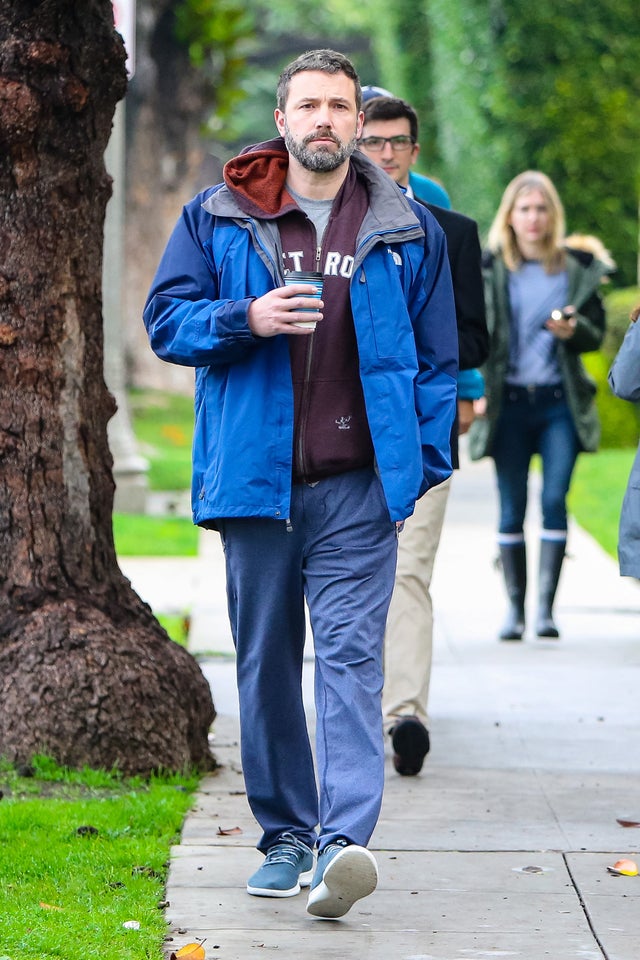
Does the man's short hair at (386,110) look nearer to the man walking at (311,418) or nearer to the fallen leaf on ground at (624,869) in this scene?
the man walking at (311,418)

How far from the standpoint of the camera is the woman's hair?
26.4ft

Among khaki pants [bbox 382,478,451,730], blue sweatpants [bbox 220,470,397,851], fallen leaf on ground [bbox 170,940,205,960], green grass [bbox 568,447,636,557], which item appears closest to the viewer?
fallen leaf on ground [bbox 170,940,205,960]

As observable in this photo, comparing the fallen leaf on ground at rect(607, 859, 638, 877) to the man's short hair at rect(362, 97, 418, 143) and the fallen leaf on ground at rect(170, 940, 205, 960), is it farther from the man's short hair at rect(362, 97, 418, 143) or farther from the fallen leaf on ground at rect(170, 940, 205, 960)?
the man's short hair at rect(362, 97, 418, 143)

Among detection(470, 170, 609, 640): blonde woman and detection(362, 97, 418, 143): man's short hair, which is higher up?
detection(362, 97, 418, 143): man's short hair

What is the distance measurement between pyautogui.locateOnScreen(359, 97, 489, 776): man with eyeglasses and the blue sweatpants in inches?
57.3

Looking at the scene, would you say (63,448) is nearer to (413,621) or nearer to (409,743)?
(413,621)

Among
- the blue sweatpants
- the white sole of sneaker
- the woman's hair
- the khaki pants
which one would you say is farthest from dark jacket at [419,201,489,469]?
the white sole of sneaker

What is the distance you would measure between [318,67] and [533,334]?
13.2ft

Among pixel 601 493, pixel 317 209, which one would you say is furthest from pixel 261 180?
pixel 601 493

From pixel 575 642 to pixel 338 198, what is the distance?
4.45 metres

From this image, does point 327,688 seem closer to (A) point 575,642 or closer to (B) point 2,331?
(B) point 2,331

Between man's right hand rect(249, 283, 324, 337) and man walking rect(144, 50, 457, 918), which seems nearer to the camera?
man's right hand rect(249, 283, 324, 337)

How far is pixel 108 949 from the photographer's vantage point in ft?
12.4

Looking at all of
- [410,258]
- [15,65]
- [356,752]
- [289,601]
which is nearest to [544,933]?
[356,752]
